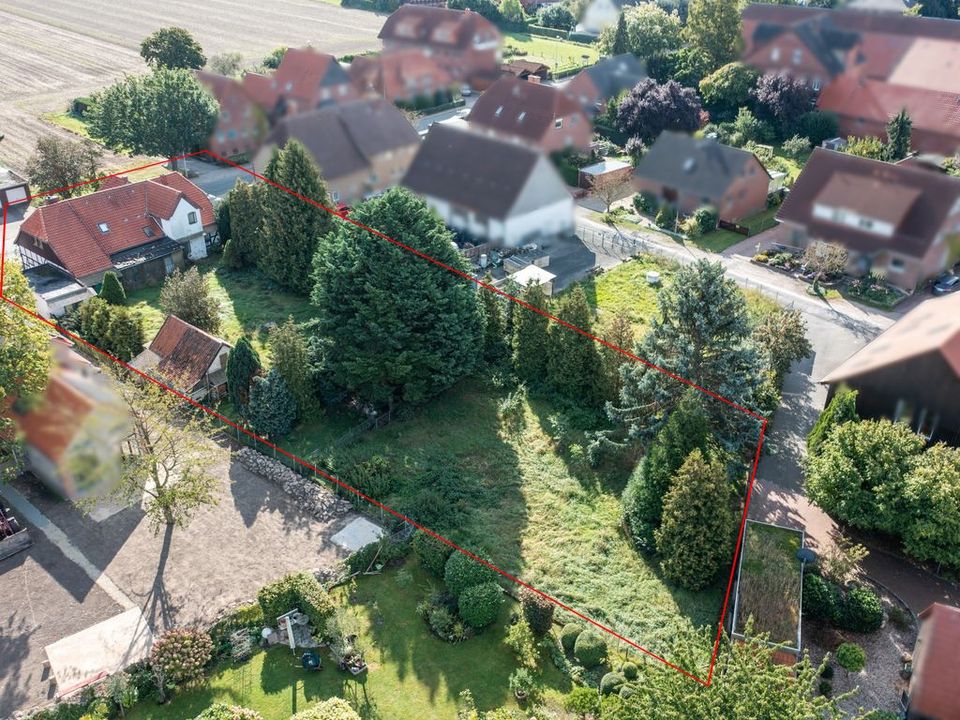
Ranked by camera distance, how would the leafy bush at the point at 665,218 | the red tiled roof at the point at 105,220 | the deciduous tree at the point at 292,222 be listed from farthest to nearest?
the leafy bush at the point at 665,218 < the red tiled roof at the point at 105,220 < the deciduous tree at the point at 292,222

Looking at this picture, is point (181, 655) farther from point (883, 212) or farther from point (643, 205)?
point (643, 205)

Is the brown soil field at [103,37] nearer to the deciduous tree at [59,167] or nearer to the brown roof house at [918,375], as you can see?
the deciduous tree at [59,167]

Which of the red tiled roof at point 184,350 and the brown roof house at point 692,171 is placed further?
the red tiled roof at point 184,350

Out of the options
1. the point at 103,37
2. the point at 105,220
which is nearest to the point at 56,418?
the point at 105,220

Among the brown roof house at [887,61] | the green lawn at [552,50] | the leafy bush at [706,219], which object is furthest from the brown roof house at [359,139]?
the leafy bush at [706,219]

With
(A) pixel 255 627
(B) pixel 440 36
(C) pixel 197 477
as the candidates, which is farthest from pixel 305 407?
(B) pixel 440 36

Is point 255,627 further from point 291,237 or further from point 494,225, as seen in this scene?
point 291,237

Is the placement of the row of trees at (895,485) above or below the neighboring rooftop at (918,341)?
below
